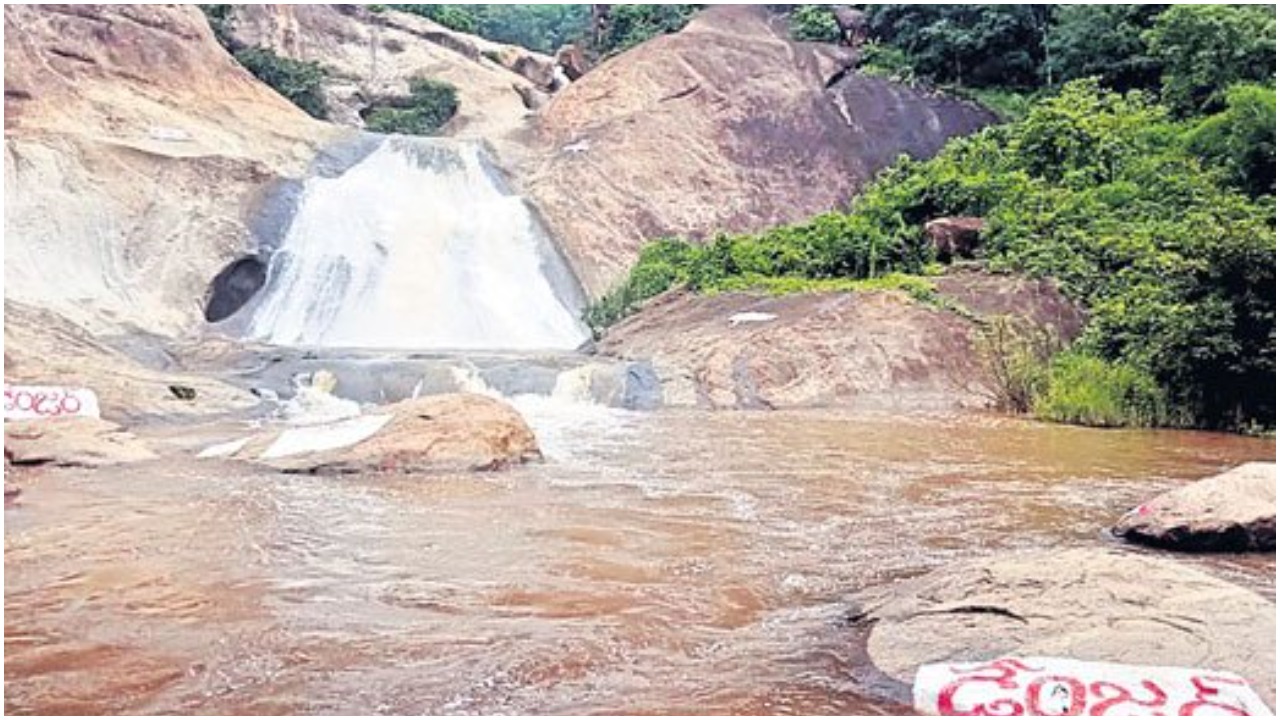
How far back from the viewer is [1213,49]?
77.2 feet

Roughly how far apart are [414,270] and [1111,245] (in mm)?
12903

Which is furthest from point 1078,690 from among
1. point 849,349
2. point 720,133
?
point 720,133

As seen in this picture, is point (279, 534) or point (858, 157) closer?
point (279, 534)

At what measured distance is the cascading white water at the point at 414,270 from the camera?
22797 millimetres

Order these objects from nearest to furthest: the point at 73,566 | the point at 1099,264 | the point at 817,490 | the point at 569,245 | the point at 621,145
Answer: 1. the point at 73,566
2. the point at 817,490
3. the point at 1099,264
4. the point at 569,245
5. the point at 621,145

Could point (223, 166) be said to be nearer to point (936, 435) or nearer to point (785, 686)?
point (936, 435)

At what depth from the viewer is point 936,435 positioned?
12320mm

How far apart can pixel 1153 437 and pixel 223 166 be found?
758 inches

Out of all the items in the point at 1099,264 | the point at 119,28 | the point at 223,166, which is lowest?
the point at 1099,264

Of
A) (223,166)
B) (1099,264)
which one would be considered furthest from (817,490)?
(223,166)

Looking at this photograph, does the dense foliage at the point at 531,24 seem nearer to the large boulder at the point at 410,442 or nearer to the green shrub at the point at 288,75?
the green shrub at the point at 288,75

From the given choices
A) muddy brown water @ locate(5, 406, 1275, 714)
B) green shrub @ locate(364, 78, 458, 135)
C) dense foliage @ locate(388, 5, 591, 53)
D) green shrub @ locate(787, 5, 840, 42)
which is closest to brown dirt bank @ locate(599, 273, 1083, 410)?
muddy brown water @ locate(5, 406, 1275, 714)

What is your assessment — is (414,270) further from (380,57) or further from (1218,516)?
(1218,516)

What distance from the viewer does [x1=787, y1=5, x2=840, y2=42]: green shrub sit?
33.6 m
